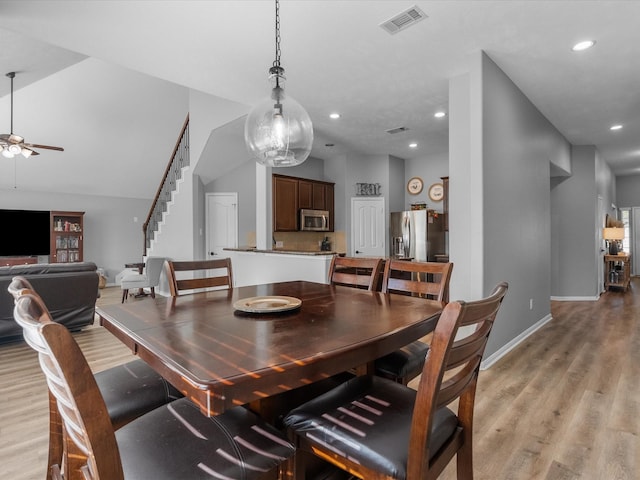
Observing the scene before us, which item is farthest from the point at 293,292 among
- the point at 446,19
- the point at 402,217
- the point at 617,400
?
the point at 402,217

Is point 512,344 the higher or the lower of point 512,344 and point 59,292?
the lower

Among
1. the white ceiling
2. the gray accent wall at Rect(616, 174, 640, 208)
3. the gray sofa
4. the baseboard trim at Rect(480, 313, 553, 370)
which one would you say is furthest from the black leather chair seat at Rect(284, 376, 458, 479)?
the gray accent wall at Rect(616, 174, 640, 208)

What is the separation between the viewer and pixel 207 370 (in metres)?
0.95

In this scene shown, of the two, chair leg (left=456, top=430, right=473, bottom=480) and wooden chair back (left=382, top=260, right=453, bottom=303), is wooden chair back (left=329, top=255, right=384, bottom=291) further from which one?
chair leg (left=456, top=430, right=473, bottom=480)

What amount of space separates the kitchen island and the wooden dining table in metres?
2.19

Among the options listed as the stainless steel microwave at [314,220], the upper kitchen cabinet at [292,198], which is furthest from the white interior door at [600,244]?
the upper kitchen cabinet at [292,198]

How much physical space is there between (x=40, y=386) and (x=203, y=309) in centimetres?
204

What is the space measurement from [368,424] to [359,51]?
2859 mm

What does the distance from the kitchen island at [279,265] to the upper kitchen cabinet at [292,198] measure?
40.3 inches

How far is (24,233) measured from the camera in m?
7.25

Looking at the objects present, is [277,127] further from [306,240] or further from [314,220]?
[306,240]

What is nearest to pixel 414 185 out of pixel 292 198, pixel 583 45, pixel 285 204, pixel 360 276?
pixel 292 198

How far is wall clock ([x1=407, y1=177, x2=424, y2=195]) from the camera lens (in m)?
6.96

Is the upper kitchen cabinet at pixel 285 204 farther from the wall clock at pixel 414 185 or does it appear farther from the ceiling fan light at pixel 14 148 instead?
the ceiling fan light at pixel 14 148
